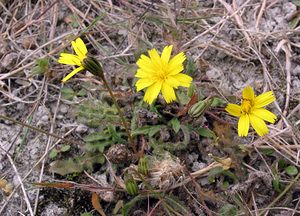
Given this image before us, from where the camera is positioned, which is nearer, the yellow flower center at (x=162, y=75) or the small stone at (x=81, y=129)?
the yellow flower center at (x=162, y=75)

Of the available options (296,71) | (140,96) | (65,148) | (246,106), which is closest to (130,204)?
(65,148)

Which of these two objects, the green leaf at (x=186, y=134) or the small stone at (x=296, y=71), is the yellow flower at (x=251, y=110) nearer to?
the green leaf at (x=186, y=134)

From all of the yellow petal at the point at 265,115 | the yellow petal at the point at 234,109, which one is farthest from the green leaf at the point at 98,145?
the yellow petal at the point at 265,115

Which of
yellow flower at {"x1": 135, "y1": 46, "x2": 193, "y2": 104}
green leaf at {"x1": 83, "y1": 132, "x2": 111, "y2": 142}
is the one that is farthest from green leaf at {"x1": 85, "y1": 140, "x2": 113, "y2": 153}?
yellow flower at {"x1": 135, "y1": 46, "x2": 193, "y2": 104}

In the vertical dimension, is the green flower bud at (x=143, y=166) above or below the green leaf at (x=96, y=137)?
below

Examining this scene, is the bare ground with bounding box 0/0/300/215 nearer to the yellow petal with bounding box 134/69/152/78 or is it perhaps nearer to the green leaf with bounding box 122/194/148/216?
the green leaf with bounding box 122/194/148/216

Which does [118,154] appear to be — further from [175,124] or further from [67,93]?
[67,93]

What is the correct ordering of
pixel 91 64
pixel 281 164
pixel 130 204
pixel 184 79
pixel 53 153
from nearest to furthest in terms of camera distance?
1. pixel 91 64
2. pixel 184 79
3. pixel 130 204
4. pixel 281 164
5. pixel 53 153
